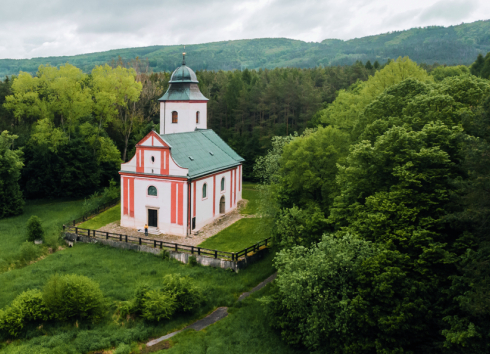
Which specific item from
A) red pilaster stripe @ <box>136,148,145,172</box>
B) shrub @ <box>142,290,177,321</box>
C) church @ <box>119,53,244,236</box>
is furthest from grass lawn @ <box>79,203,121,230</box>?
shrub @ <box>142,290,177,321</box>

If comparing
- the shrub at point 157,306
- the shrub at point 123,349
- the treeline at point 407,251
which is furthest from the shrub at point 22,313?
the treeline at point 407,251

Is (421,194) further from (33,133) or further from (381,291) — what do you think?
(33,133)

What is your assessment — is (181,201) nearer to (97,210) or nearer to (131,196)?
(131,196)

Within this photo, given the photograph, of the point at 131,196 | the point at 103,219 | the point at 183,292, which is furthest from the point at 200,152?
the point at 183,292

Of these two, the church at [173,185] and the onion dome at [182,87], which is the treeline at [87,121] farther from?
the church at [173,185]

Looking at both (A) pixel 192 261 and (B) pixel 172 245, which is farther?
(B) pixel 172 245

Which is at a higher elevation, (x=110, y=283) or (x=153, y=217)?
(x=153, y=217)

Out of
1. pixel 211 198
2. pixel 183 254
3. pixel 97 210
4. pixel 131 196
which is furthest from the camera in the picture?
pixel 97 210
